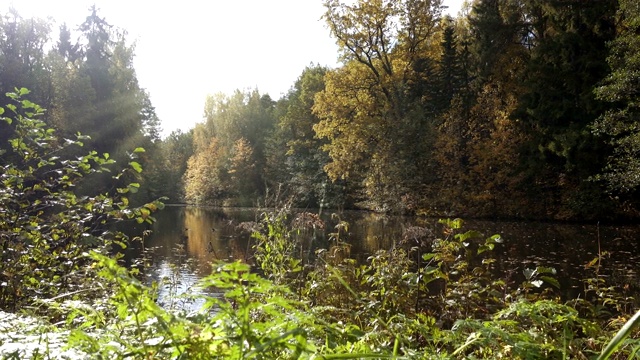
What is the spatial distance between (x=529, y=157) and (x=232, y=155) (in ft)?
105

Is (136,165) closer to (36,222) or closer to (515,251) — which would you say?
(36,222)

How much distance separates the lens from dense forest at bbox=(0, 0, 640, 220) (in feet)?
63.7

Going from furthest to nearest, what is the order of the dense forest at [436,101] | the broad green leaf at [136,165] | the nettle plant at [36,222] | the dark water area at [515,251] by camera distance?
the dense forest at [436,101]
the dark water area at [515,251]
the broad green leaf at [136,165]
the nettle plant at [36,222]

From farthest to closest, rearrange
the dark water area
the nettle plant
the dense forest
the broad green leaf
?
the dense forest, the dark water area, the broad green leaf, the nettle plant

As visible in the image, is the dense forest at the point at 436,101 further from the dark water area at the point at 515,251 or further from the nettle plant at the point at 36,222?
the nettle plant at the point at 36,222

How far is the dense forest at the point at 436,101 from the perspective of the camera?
19422 millimetres

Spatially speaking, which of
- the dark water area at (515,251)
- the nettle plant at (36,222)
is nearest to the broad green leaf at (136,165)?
the nettle plant at (36,222)

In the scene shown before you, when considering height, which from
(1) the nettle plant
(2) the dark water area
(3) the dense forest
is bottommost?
(2) the dark water area

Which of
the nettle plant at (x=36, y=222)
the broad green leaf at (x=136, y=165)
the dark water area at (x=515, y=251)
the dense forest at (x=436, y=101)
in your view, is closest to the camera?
the nettle plant at (x=36, y=222)

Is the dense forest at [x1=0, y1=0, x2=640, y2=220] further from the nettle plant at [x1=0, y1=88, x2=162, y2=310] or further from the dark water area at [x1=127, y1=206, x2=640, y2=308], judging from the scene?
the nettle plant at [x1=0, y1=88, x2=162, y2=310]

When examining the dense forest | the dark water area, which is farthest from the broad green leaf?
the dense forest

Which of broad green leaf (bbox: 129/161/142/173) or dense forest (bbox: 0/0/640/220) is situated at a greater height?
dense forest (bbox: 0/0/640/220)

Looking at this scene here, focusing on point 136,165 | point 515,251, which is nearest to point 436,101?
point 515,251

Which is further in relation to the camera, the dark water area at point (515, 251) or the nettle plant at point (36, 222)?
the dark water area at point (515, 251)
